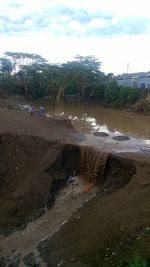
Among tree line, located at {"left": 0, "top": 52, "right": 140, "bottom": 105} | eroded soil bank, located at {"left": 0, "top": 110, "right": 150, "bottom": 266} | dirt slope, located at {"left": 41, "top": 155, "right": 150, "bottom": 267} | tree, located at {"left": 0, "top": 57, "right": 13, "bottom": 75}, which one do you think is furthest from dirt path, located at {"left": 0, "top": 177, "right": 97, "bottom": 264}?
tree, located at {"left": 0, "top": 57, "right": 13, "bottom": 75}

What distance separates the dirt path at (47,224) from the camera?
12.9m

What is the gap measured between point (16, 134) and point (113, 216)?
8.34 meters

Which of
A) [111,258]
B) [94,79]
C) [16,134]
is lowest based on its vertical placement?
[111,258]

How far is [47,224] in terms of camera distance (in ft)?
46.5

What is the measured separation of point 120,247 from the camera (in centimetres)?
1037

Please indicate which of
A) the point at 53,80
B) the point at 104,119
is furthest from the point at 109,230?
the point at 53,80

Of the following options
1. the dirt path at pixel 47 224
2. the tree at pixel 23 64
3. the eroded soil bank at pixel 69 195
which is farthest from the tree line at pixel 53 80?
the dirt path at pixel 47 224

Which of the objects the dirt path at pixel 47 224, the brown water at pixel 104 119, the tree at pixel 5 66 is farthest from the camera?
the tree at pixel 5 66

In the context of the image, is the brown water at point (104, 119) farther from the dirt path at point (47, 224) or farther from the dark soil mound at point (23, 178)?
the dirt path at point (47, 224)

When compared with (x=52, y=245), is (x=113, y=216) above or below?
above

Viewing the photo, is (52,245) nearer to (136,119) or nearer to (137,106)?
(136,119)

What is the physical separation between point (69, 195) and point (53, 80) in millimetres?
29906

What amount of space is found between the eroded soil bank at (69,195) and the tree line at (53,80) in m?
23.7

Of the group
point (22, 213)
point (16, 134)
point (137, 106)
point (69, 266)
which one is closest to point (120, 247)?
point (69, 266)
